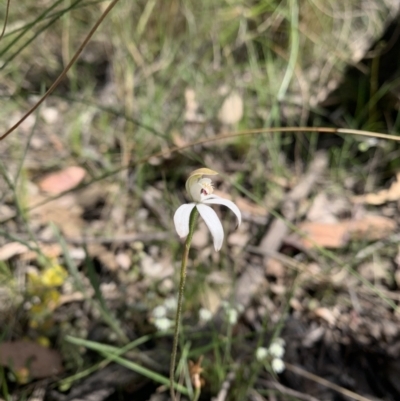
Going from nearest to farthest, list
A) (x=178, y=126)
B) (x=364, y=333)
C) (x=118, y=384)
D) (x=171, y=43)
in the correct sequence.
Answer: (x=118, y=384)
(x=364, y=333)
(x=178, y=126)
(x=171, y=43)

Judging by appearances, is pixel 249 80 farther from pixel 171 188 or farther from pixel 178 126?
pixel 171 188

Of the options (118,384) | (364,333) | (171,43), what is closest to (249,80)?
(171,43)

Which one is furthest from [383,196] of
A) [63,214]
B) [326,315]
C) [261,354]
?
[63,214]

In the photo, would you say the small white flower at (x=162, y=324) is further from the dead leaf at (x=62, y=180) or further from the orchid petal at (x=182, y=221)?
the dead leaf at (x=62, y=180)

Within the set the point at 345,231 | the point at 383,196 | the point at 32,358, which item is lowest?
the point at 32,358

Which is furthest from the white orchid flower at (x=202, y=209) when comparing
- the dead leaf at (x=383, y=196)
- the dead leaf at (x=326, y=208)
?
the dead leaf at (x=383, y=196)

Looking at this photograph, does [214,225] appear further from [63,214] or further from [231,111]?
[231,111]
